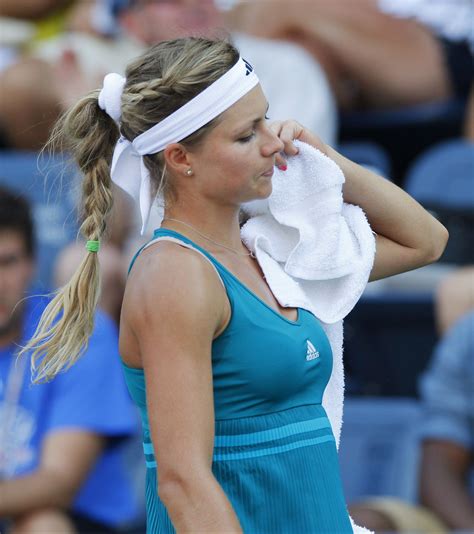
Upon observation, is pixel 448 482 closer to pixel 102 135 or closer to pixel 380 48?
pixel 102 135

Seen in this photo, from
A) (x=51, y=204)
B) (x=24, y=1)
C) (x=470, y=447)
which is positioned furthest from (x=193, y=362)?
(x=24, y=1)

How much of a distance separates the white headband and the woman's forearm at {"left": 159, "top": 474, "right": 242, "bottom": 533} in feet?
1.49

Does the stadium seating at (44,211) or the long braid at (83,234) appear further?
the stadium seating at (44,211)

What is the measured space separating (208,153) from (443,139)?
3.27m

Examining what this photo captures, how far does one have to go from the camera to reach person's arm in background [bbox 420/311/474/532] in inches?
127

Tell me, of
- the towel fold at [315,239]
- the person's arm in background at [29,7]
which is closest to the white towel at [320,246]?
the towel fold at [315,239]

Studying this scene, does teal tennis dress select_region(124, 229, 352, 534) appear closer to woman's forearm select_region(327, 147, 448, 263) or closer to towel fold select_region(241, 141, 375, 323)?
towel fold select_region(241, 141, 375, 323)

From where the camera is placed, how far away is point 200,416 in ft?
5.11

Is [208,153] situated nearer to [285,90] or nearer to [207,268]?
[207,268]

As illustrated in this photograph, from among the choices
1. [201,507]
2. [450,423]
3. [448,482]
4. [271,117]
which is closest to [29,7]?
[271,117]

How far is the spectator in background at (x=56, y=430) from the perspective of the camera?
10.0 feet

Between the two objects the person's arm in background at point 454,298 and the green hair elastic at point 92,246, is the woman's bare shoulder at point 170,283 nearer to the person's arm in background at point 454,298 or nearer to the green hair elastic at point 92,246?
the green hair elastic at point 92,246

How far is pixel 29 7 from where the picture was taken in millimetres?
4965

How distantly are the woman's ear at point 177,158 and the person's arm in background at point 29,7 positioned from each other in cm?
350
